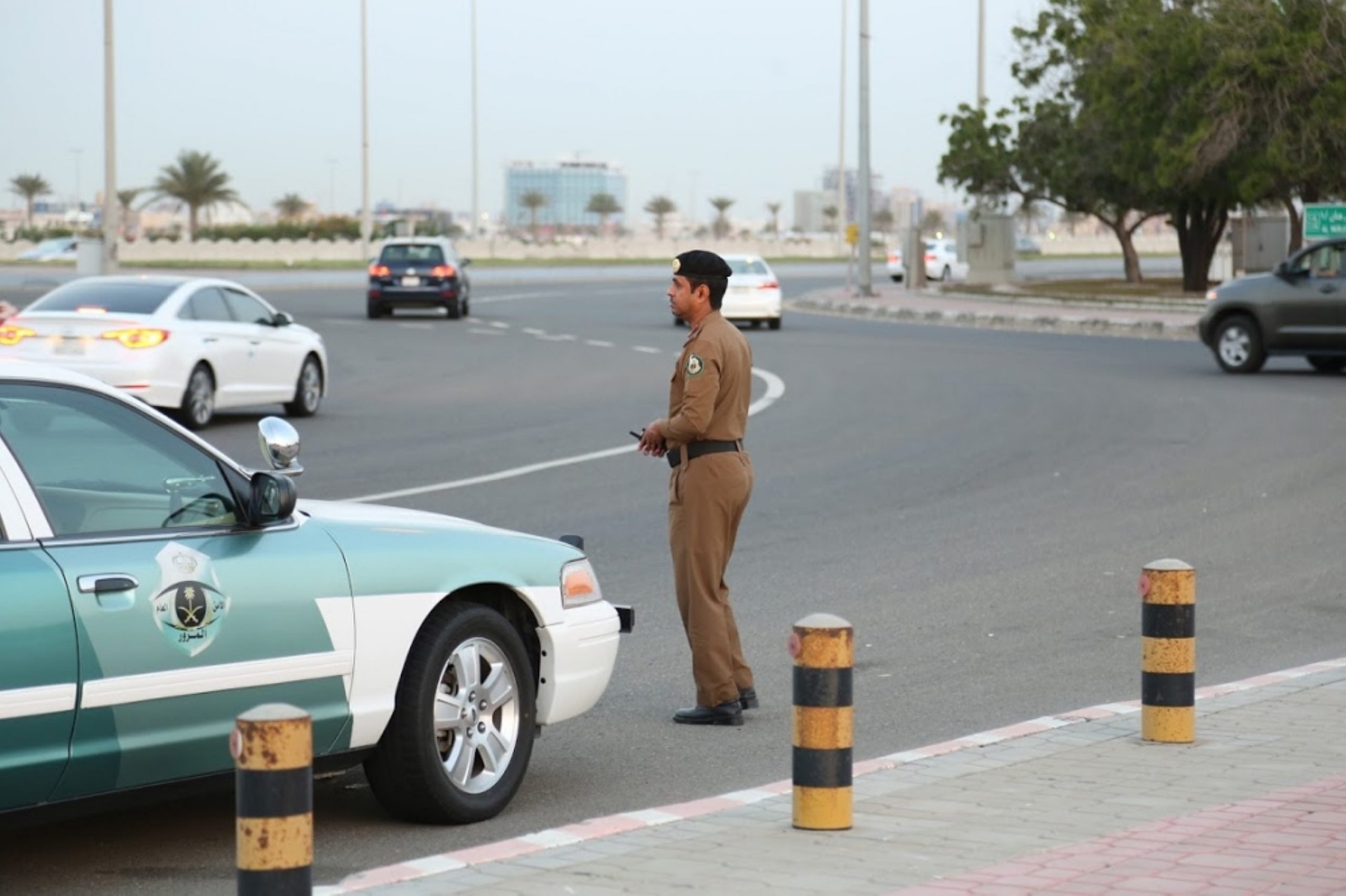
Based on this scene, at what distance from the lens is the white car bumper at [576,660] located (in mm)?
7039

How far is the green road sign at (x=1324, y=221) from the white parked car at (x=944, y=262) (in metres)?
30.9

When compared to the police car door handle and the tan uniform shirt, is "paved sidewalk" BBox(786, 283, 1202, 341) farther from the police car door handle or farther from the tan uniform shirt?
the police car door handle

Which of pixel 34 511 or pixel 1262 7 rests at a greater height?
pixel 1262 7

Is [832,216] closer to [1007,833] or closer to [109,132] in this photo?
[109,132]

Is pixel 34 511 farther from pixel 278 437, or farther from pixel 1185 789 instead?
pixel 1185 789

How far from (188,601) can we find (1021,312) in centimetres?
3957

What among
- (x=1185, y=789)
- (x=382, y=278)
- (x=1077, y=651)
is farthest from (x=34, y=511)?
(x=382, y=278)

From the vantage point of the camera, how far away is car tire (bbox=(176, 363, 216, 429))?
19969mm

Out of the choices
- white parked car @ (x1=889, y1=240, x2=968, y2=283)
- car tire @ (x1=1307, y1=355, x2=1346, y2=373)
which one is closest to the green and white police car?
car tire @ (x1=1307, y1=355, x2=1346, y2=373)

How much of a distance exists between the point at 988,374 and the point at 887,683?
61.8 ft

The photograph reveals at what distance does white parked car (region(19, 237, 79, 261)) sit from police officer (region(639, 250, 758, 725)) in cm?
7864

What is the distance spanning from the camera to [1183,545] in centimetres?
1318

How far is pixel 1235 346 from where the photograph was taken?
90.2 feet

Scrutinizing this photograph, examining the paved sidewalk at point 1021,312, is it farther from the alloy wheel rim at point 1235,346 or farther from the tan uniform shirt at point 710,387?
the tan uniform shirt at point 710,387
